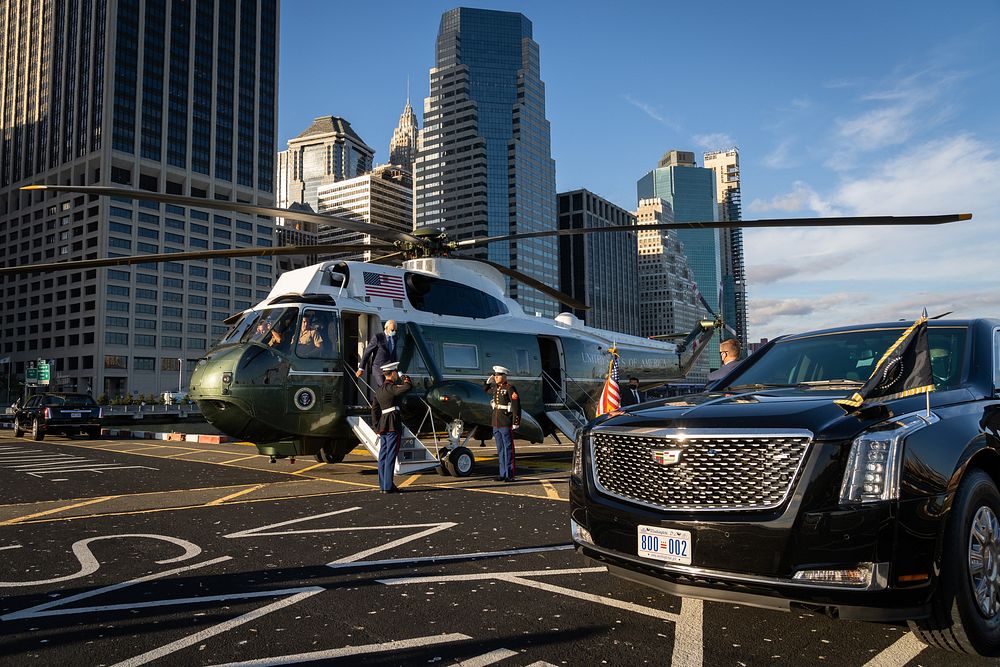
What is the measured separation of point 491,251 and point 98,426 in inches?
5659

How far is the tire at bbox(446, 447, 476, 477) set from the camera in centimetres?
1141

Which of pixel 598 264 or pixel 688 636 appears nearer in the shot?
pixel 688 636

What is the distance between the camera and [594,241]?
181375 mm

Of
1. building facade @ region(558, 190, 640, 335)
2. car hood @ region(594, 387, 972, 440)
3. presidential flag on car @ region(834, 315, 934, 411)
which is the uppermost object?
building facade @ region(558, 190, 640, 335)

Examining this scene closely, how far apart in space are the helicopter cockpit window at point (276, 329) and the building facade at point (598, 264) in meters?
163

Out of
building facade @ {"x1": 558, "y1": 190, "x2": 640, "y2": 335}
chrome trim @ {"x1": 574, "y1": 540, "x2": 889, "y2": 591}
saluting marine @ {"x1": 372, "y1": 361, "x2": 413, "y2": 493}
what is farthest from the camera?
building facade @ {"x1": 558, "y1": 190, "x2": 640, "y2": 335}

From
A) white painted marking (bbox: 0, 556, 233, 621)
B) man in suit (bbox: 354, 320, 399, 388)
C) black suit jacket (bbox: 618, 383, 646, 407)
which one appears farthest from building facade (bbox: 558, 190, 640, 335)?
white painted marking (bbox: 0, 556, 233, 621)

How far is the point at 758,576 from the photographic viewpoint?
3143 mm

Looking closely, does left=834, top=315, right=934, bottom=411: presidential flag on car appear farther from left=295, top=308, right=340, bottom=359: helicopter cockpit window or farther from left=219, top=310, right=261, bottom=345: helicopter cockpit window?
left=219, top=310, right=261, bottom=345: helicopter cockpit window

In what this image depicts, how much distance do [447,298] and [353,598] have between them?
9901 mm

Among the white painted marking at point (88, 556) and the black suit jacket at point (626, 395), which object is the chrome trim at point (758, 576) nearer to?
the white painted marking at point (88, 556)

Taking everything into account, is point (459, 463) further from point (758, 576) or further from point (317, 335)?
point (758, 576)

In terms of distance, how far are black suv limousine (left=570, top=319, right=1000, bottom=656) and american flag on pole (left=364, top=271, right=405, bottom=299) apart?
29.8 ft

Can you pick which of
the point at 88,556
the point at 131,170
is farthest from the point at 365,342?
the point at 131,170
